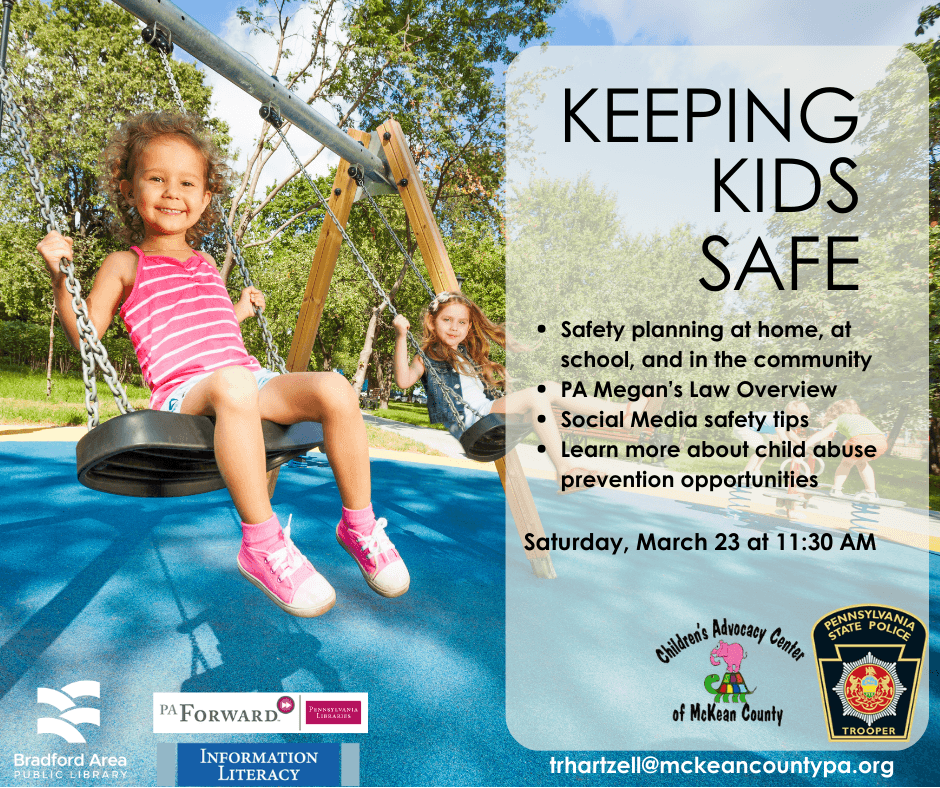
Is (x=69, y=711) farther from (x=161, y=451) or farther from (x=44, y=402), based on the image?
(x=44, y=402)

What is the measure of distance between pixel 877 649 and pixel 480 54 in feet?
33.1

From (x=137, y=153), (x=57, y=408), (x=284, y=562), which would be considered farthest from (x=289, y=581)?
(x=57, y=408)

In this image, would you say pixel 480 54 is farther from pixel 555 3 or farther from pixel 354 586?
pixel 354 586

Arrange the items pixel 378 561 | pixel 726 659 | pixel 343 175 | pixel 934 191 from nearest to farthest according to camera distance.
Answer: pixel 378 561, pixel 726 659, pixel 343 175, pixel 934 191

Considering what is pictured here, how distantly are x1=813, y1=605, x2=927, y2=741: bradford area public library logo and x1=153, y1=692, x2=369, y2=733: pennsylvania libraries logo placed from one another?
214cm

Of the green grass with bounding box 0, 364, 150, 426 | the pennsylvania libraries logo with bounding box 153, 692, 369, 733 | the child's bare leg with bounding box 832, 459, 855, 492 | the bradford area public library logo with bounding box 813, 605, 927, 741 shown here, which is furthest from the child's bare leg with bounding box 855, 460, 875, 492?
the green grass with bounding box 0, 364, 150, 426

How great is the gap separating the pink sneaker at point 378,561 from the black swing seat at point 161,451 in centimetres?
28

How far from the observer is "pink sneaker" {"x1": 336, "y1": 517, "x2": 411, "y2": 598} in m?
1.48

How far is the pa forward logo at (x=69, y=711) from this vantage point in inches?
78.5

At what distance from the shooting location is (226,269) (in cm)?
617

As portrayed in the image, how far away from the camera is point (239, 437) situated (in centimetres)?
131

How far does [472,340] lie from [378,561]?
1.72m

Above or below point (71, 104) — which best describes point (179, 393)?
below

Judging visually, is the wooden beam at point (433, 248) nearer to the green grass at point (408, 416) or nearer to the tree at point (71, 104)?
the tree at point (71, 104)
